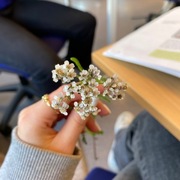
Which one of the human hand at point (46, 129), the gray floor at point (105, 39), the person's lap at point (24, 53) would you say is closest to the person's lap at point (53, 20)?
the person's lap at point (24, 53)

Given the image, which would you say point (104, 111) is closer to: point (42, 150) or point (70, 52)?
point (42, 150)

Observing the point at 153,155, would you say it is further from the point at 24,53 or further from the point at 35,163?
the point at 24,53

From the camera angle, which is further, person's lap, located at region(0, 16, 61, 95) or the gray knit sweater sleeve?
person's lap, located at region(0, 16, 61, 95)

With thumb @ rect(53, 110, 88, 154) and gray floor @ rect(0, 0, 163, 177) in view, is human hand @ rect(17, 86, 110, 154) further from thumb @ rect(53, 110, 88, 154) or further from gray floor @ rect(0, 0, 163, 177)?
gray floor @ rect(0, 0, 163, 177)

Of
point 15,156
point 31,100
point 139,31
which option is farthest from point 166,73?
point 31,100

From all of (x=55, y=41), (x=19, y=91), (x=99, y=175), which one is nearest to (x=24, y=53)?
(x=55, y=41)

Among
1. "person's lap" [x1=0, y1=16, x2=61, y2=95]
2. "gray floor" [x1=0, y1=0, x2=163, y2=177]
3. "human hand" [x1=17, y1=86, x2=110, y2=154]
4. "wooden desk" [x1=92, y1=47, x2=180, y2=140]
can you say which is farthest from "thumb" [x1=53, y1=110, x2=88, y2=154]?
"gray floor" [x1=0, y1=0, x2=163, y2=177]
